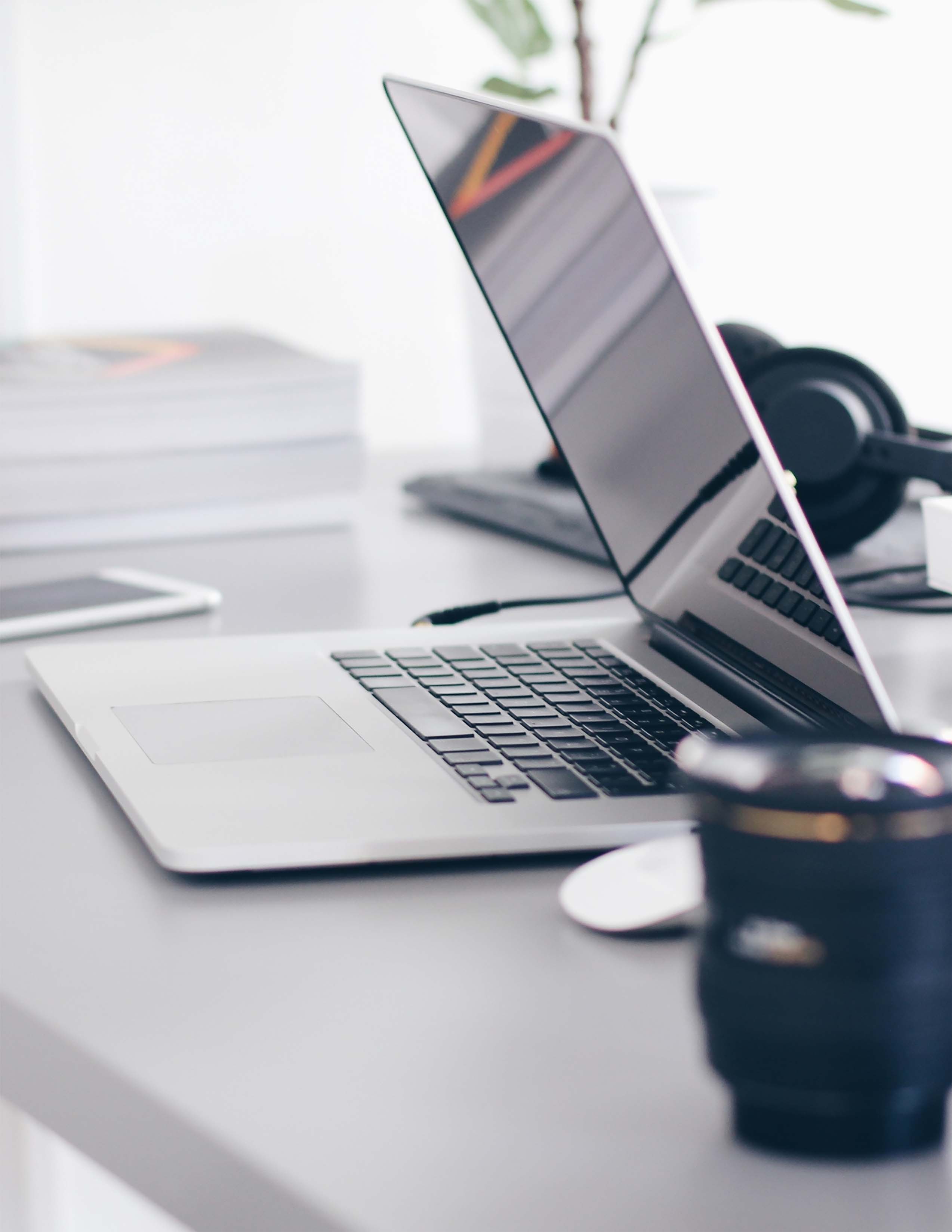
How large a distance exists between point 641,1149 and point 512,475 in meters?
0.98

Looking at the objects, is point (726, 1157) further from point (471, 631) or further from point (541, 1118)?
point (471, 631)

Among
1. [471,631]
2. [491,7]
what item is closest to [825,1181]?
[471,631]

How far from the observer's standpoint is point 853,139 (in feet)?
5.93

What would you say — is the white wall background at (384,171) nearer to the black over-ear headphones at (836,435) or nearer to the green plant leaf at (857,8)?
the green plant leaf at (857,8)

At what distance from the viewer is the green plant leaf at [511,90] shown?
1.28 m

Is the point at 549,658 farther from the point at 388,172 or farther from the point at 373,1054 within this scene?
the point at 388,172

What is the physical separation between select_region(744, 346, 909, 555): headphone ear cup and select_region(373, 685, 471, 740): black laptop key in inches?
15.5

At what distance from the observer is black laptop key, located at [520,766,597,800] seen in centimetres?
54

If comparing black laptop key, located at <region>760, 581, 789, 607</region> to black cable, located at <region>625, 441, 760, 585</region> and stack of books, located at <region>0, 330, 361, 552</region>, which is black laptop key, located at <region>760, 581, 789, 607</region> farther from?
stack of books, located at <region>0, 330, 361, 552</region>

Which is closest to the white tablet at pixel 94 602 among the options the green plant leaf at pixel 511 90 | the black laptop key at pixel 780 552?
the black laptop key at pixel 780 552

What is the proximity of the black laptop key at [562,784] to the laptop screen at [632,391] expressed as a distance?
9 cm

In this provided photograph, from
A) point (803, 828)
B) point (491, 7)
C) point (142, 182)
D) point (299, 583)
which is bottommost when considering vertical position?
point (299, 583)

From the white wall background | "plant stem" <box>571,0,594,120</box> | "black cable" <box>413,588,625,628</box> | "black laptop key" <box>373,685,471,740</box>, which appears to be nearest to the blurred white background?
the white wall background

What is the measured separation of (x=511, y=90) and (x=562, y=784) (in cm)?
→ 89
